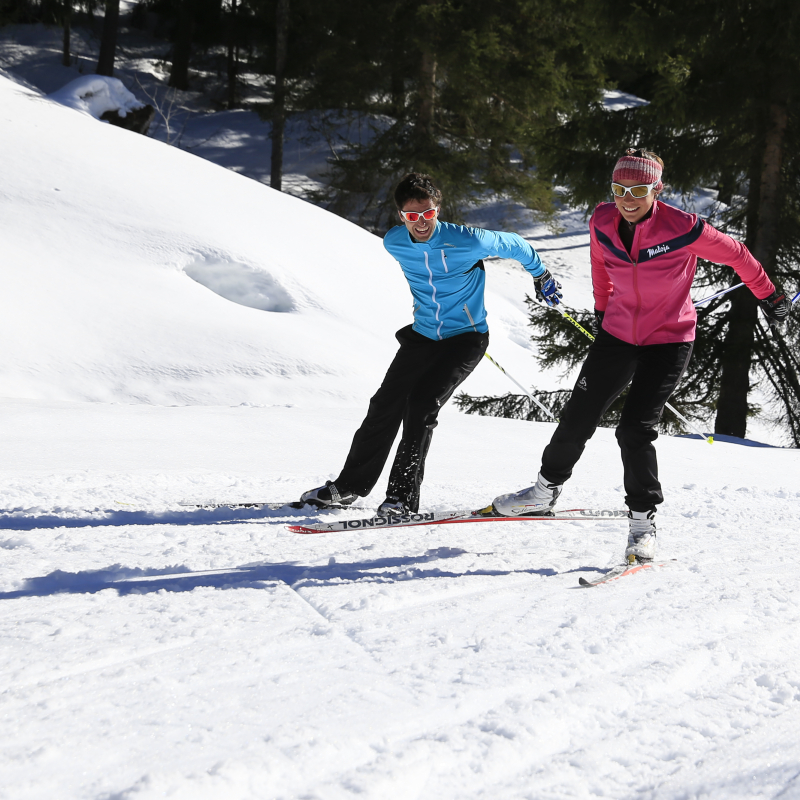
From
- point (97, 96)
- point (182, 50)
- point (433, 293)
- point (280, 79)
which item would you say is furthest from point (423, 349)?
point (182, 50)

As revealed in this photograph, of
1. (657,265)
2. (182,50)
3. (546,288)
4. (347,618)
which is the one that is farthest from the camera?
(182,50)

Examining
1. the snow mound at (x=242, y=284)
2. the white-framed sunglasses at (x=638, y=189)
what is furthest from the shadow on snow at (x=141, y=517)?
the snow mound at (x=242, y=284)

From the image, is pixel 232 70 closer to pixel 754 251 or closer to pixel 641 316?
pixel 754 251

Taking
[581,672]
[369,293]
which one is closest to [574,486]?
[581,672]

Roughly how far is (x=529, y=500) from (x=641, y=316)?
1.08 metres

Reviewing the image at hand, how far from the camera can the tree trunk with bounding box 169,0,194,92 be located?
98.8 feet

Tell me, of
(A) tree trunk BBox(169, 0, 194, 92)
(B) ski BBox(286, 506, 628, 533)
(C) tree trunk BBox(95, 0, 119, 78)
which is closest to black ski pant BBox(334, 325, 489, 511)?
(B) ski BBox(286, 506, 628, 533)

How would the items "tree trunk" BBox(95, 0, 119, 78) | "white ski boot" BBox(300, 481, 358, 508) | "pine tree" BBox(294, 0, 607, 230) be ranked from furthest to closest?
1. "tree trunk" BBox(95, 0, 119, 78)
2. "pine tree" BBox(294, 0, 607, 230)
3. "white ski boot" BBox(300, 481, 358, 508)

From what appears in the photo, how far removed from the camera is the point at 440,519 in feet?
12.4

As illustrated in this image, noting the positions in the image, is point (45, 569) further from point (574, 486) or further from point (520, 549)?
point (574, 486)

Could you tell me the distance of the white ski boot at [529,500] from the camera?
3.69 m

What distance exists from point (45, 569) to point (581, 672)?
1995 millimetres

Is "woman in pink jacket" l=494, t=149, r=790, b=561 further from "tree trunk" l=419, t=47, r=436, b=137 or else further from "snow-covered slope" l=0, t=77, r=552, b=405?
"tree trunk" l=419, t=47, r=436, b=137

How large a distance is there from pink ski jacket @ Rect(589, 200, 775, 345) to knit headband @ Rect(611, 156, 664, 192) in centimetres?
15
